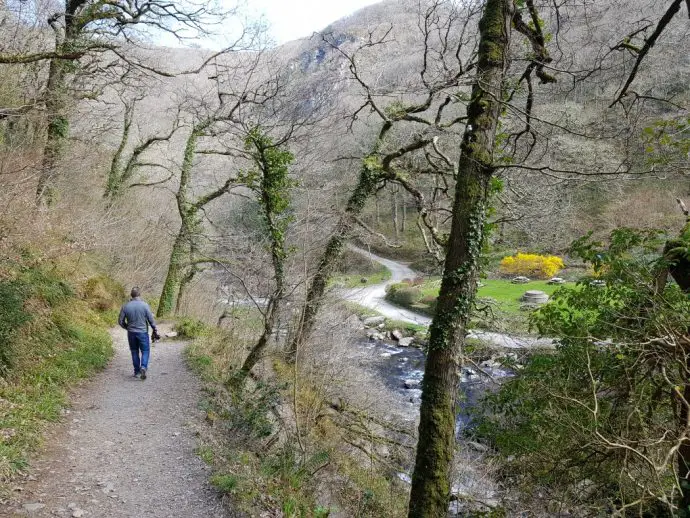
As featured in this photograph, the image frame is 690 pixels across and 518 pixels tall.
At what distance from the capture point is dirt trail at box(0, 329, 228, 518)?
4.97 m

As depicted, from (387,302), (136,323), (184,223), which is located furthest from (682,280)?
(387,302)

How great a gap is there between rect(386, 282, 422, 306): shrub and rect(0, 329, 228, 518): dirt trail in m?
21.3

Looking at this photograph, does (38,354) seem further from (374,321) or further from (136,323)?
(374,321)

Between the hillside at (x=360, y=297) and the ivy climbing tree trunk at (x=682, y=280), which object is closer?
the ivy climbing tree trunk at (x=682, y=280)

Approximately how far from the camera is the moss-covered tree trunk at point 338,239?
33.4ft

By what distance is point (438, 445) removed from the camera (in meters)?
4.80

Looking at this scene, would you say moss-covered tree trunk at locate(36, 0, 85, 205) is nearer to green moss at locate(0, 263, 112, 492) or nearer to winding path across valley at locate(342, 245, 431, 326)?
green moss at locate(0, 263, 112, 492)

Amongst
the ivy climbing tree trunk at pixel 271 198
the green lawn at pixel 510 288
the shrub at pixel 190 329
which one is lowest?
the green lawn at pixel 510 288

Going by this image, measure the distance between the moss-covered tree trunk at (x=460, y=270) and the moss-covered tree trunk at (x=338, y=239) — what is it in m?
5.14

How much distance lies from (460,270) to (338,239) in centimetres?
602

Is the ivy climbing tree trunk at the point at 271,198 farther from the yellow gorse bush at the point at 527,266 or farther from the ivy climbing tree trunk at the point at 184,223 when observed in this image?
the yellow gorse bush at the point at 527,266

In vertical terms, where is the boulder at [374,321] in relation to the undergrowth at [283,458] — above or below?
below

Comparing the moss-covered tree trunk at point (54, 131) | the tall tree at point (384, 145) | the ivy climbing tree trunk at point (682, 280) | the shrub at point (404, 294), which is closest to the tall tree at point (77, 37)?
the moss-covered tree trunk at point (54, 131)

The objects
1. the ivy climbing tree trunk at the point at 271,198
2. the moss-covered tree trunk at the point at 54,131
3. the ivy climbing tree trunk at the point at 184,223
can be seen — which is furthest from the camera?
the ivy climbing tree trunk at the point at 184,223
